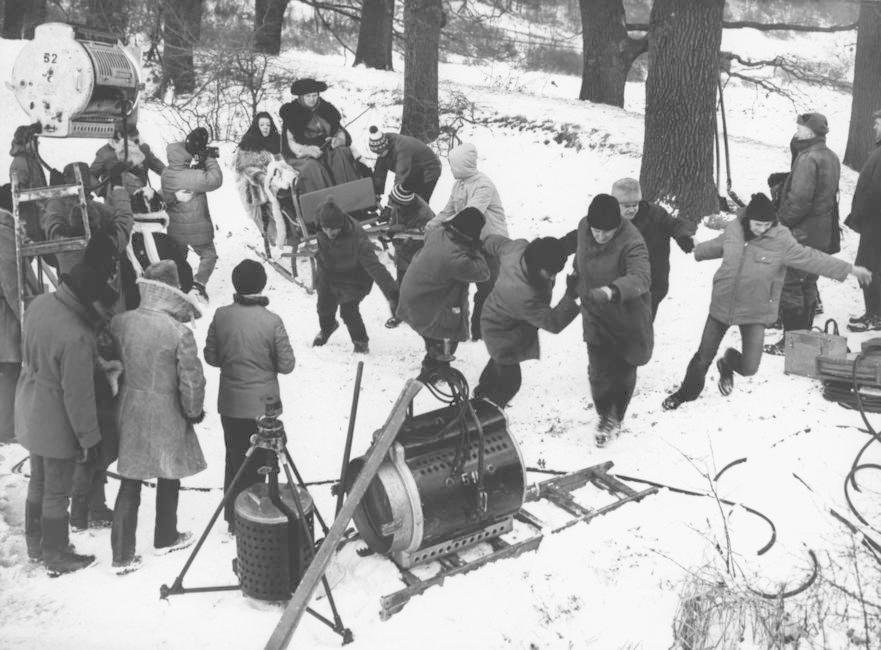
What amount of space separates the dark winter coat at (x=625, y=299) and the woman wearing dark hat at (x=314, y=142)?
3.62 m

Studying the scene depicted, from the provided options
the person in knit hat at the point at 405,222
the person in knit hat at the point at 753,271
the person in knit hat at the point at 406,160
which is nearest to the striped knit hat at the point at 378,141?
the person in knit hat at the point at 406,160

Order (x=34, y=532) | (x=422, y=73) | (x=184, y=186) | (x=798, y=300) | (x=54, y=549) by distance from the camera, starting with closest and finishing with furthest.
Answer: (x=54, y=549)
(x=34, y=532)
(x=798, y=300)
(x=184, y=186)
(x=422, y=73)

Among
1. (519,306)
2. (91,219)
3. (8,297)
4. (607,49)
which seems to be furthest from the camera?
(607,49)

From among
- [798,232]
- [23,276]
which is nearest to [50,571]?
[23,276]

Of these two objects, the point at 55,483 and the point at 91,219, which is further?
the point at 91,219

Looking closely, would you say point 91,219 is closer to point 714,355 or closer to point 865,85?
point 714,355

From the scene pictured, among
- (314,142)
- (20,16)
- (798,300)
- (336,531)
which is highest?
(20,16)

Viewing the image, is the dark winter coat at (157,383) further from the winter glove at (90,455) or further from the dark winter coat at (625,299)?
the dark winter coat at (625,299)

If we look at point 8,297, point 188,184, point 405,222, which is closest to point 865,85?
point 405,222

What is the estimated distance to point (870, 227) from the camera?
756 centimetres

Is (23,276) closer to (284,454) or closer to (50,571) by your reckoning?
(50,571)

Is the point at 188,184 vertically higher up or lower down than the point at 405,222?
higher up

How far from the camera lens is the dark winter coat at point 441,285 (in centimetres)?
638

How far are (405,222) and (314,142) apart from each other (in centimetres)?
146
